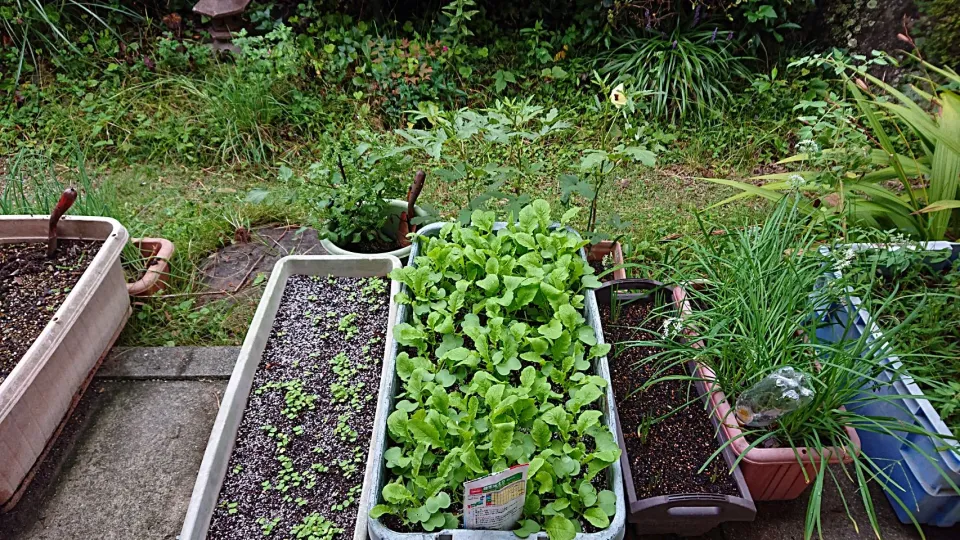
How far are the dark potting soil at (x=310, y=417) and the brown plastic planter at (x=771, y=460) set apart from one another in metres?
0.98

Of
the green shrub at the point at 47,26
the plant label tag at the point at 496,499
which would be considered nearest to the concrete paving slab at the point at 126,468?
the plant label tag at the point at 496,499

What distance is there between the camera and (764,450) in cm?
153

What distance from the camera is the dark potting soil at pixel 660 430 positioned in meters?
1.57

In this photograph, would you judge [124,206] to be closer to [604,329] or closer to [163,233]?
[163,233]

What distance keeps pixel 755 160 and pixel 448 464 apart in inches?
105

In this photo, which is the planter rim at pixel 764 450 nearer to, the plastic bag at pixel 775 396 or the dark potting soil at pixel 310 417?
the plastic bag at pixel 775 396

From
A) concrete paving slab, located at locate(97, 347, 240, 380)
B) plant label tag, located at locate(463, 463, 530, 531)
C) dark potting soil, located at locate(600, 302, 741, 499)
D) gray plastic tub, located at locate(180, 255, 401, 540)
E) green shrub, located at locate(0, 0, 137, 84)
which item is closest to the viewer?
A: plant label tag, located at locate(463, 463, 530, 531)

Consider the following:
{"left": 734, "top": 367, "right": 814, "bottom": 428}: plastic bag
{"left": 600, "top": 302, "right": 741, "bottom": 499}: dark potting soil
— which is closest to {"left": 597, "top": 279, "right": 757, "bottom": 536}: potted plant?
{"left": 600, "top": 302, "right": 741, "bottom": 499}: dark potting soil

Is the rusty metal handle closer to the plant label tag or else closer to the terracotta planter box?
the plant label tag

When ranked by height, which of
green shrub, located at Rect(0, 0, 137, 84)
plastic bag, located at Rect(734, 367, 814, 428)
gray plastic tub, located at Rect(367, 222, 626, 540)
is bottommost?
gray plastic tub, located at Rect(367, 222, 626, 540)

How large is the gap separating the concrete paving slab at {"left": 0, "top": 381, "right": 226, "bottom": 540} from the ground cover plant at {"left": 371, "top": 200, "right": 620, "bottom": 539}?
2.72ft

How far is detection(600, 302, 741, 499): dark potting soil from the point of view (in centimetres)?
157

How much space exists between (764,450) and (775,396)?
0.69ft

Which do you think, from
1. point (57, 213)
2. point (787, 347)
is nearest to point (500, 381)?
point (787, 347)
